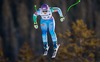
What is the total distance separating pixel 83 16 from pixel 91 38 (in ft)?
2.79

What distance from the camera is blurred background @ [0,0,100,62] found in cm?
885

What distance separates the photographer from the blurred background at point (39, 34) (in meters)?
8.85

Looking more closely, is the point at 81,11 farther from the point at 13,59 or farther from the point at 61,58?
the point at 13,59

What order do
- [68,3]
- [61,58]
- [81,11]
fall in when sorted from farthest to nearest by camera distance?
[81,11] → [61,58] → [68,3]

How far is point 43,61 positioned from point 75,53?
795 millimetres

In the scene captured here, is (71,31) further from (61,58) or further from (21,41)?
(21,41)

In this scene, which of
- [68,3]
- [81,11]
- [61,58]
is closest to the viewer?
[68,3]

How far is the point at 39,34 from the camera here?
9.71 meters

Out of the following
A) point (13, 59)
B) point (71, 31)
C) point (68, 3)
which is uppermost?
point (68, 3)

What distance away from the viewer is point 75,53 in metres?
8.88

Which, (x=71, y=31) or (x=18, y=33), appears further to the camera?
(x=18, y=33)

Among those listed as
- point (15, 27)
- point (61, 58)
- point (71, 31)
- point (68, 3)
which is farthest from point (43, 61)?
point (68, 3)

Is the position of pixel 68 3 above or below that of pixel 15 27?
above

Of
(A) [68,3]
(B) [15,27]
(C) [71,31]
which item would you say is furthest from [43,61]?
(A) [68,3]
